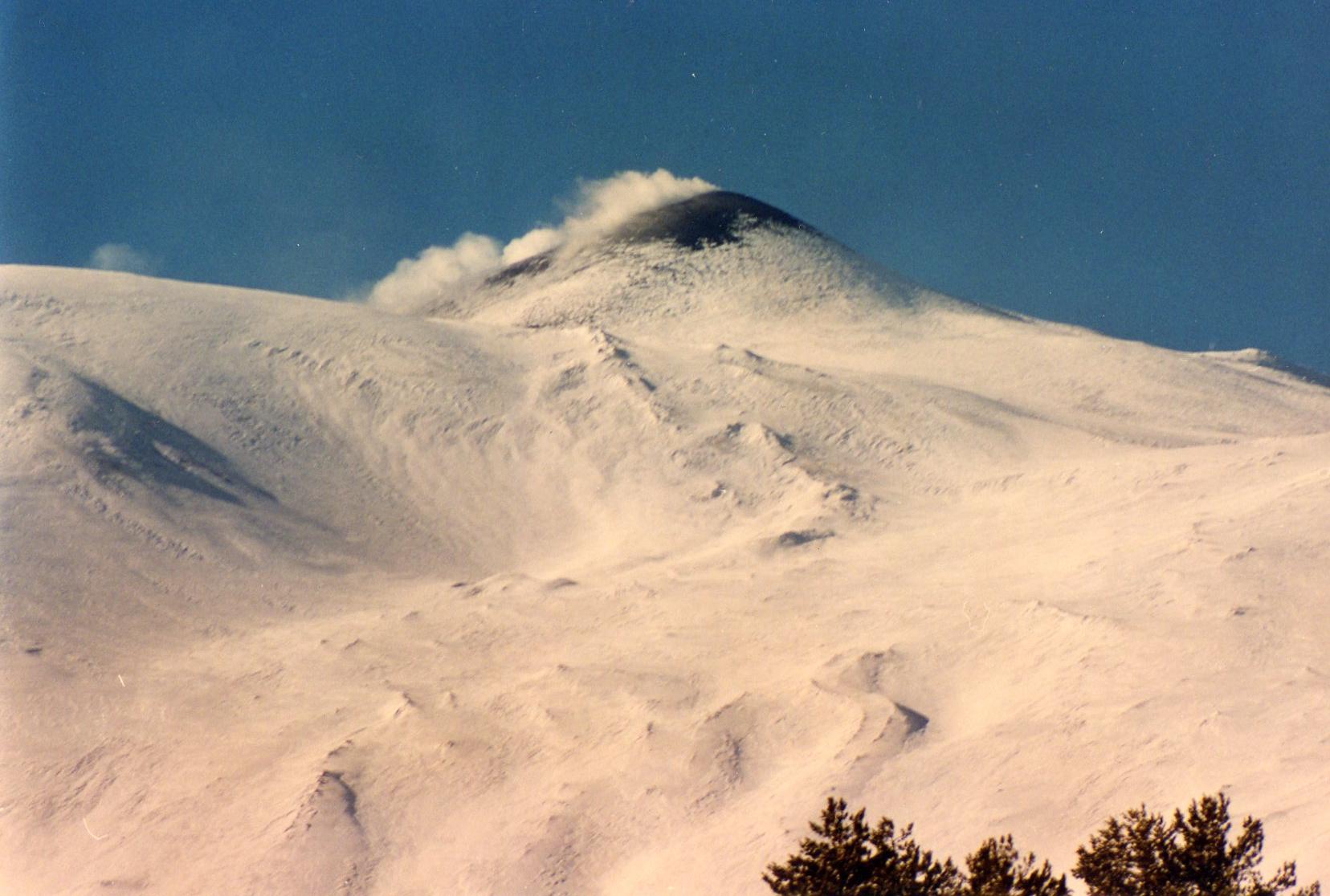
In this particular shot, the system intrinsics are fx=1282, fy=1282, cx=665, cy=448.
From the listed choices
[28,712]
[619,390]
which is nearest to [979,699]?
[28,712]

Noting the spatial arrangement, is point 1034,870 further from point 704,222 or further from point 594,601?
point 704,222

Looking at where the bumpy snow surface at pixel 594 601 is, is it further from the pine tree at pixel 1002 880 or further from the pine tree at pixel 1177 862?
the pine tree at pixel 1002 880

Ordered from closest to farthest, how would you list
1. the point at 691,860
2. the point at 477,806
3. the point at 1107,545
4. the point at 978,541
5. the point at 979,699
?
the point at 691,860 < the point at 477,806 < the point at 979,699 < the point at 1107,545 < the point at 978,541

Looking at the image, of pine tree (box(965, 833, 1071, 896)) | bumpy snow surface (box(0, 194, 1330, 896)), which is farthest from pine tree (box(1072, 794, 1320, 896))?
bumpy snow surface (box(0, 194, 1330, 896))

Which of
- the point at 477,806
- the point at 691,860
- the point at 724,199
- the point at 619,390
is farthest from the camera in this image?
the point at 724,199

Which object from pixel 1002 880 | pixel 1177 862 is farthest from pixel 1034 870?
pixel 1177 862

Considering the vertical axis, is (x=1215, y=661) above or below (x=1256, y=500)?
below

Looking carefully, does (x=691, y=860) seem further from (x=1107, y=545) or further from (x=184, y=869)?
(x=1107, y=545)

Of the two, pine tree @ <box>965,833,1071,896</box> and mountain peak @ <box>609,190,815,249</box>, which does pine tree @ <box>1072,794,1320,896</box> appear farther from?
mountain peak @ <box>609,190,815,249</box>
